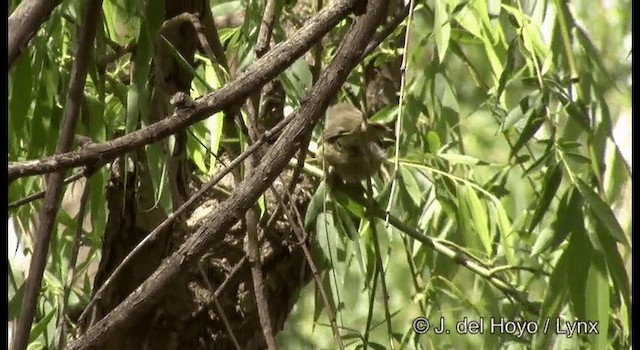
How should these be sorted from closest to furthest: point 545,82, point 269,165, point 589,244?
point 269,165, point 589,244, point 545,82

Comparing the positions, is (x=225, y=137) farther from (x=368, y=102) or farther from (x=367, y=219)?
(x=368, y=102)

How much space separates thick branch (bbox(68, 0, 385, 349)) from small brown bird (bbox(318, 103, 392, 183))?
1.05 ft

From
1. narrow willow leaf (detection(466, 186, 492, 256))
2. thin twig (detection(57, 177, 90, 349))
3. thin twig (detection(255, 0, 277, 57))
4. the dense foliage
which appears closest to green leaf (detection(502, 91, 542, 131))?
the dense foliage

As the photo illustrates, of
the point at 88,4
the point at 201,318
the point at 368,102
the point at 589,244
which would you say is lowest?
the point at 589,244

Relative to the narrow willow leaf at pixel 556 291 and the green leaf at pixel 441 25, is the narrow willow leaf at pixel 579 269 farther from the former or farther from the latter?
the green leaf at pixel 441 25

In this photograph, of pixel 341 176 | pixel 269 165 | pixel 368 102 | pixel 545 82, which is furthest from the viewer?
pixel 368 102

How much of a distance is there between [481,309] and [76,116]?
0.55 meters

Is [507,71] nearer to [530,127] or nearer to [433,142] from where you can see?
[530,127]

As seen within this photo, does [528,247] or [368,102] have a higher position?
[368,102]

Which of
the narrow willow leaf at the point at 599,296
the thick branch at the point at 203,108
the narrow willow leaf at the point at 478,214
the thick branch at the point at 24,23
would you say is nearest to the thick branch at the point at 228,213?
the thick branch at the point at 203,108

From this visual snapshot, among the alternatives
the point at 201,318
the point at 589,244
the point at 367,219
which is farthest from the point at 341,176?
the point at 589,244

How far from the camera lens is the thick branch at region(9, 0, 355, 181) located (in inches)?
18.7

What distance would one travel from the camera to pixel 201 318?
2.89 ft

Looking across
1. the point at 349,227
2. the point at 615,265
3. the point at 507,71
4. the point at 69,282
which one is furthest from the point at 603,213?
the point at 69,282
